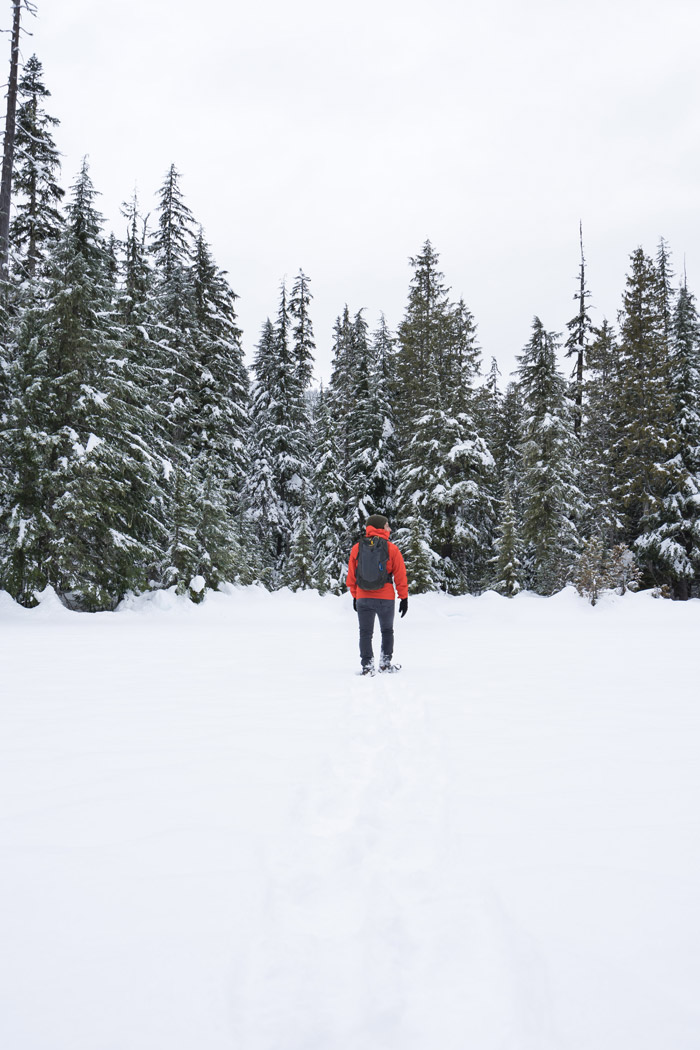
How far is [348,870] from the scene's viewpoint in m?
2.77

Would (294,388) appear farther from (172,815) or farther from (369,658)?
(172,815)

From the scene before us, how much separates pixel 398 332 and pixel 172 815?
1178 inches

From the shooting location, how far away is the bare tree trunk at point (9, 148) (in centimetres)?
1441

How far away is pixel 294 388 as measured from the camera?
1183 inches

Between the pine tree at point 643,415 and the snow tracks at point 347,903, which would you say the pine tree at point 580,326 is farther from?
the snow tracks at point 347,903

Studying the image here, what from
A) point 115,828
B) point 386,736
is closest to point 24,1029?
point 115,828

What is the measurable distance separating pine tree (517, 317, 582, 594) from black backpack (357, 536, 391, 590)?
18.4 meters

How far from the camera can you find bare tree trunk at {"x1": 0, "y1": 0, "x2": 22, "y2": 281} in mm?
14406

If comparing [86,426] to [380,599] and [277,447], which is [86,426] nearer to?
[380,599]

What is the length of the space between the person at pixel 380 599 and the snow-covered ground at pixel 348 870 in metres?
1.43

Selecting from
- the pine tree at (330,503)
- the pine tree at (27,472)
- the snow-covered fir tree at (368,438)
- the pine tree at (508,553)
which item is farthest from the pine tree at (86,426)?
the pine tree at (508,553)

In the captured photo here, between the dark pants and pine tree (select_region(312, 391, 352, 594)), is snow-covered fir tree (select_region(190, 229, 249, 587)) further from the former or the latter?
the dark pants

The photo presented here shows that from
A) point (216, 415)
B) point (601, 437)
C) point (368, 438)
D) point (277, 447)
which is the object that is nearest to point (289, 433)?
point (277, 447)

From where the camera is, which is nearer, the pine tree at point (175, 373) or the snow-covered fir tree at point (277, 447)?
the pine tree at point (175, 373)
